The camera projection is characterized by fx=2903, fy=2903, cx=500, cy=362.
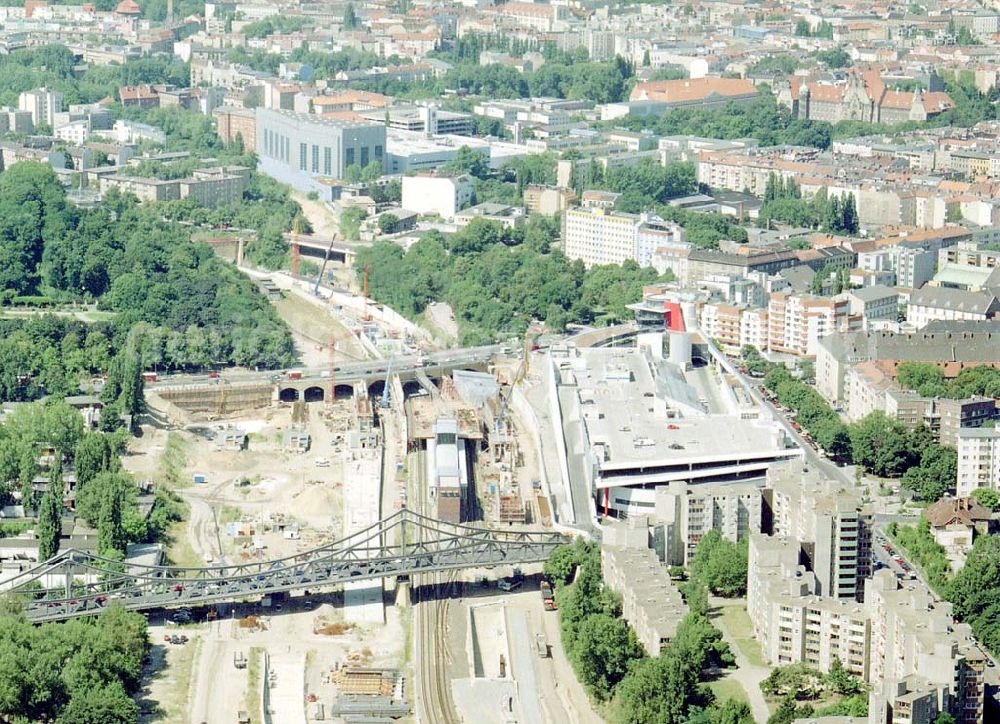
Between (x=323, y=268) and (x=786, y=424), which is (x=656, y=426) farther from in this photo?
(x=323, y=268)

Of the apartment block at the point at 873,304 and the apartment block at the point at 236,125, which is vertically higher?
the apartment block at the point at 873,304

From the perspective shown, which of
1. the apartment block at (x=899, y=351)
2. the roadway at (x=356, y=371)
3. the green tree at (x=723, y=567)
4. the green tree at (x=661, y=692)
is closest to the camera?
the green tree at (x=661, y=692)

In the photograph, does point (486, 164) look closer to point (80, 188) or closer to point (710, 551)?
point (80, 188)

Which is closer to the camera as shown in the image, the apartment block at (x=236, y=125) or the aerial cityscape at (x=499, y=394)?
the aerial cityscape at (x=499, y=394)

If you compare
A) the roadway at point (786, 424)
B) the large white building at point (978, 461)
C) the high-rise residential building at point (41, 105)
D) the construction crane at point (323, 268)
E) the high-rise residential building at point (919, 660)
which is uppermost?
the high-rise residential building at point (919, 660)

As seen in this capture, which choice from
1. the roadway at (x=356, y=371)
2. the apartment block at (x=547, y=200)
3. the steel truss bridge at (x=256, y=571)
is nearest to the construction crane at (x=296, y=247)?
the apartment block at (x=547, y=200)

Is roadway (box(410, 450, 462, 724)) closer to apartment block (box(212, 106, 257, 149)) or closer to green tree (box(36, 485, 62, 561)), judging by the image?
green tree (box(36, 485, 62, 561))

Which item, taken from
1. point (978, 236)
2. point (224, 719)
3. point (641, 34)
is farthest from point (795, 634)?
point (641, 34)

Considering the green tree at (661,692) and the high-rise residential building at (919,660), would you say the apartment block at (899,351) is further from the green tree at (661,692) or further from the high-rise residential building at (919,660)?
the green tree at (661,692)
